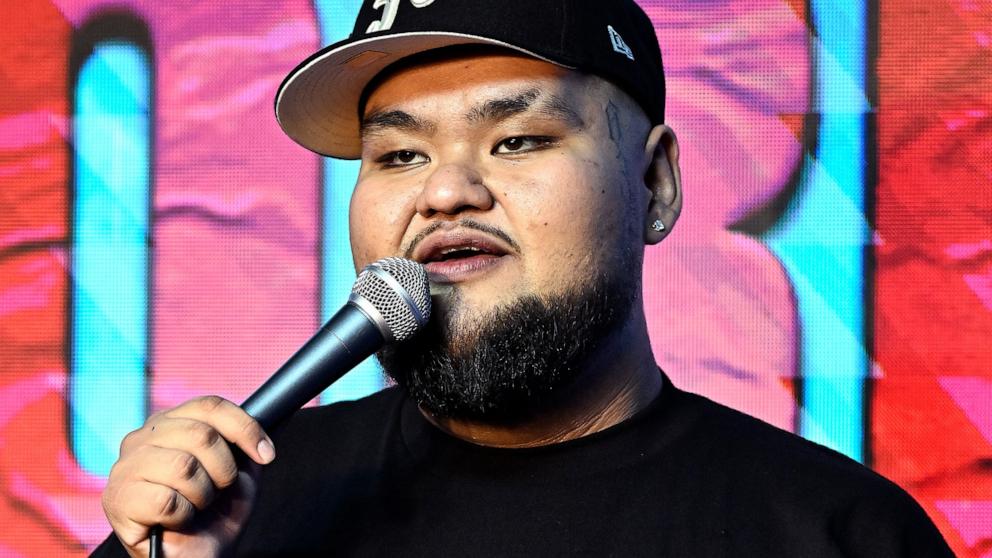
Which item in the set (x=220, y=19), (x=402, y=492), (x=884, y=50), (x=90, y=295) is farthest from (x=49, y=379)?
(x=884, y=50)

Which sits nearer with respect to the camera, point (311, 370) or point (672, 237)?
point (311, 370)

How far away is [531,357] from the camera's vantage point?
1.46m

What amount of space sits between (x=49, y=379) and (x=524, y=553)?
1.88 m

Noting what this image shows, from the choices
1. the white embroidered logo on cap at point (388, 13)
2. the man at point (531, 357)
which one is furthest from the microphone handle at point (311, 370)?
the white embroidered logo on cap at point (388, 13)

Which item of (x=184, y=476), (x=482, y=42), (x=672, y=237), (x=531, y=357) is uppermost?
(x=482, y=42)

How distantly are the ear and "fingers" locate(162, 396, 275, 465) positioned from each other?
A: 2.43ft

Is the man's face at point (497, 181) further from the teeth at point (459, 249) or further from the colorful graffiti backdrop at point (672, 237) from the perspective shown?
the colorful graffiti backdrop at point (672, 237)

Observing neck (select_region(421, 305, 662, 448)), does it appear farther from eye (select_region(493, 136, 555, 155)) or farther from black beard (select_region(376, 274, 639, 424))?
eye (select_region(493, 136, 555, 155))

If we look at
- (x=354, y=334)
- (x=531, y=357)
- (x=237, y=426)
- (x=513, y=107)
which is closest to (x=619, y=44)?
(x=513, y=107)

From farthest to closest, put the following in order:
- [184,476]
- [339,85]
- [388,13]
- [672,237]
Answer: [672,237], [339,85], [388,13], [184,476]

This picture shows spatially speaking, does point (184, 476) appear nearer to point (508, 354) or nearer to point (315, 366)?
point (315, 366)

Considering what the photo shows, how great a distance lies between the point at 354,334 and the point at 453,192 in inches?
11.0

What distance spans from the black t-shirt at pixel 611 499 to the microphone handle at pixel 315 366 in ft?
1.15

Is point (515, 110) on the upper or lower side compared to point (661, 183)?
upper
